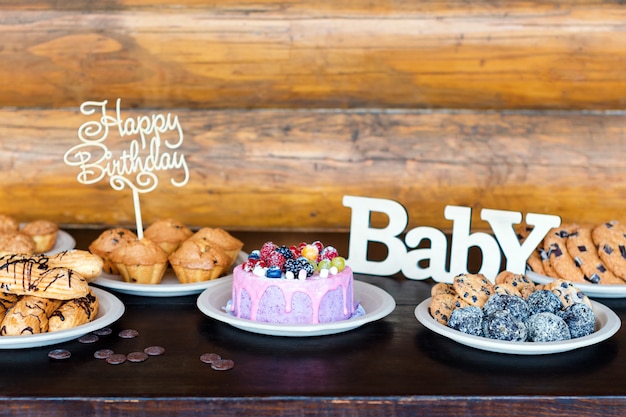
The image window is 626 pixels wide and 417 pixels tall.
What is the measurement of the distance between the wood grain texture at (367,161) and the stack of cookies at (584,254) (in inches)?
26.1

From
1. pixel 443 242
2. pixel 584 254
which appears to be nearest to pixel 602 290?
pixel 584 254

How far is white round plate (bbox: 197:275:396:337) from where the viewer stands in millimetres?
1582

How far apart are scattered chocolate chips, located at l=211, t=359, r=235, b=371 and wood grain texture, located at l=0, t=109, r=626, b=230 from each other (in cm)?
133

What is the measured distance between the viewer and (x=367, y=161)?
8.89 ft

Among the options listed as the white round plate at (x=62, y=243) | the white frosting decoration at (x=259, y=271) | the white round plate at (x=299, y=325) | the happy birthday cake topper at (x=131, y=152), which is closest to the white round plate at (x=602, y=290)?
the white round plate at (x=299, y=325)

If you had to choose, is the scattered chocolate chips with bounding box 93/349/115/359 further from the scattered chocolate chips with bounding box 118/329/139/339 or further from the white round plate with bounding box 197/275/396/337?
the white round plate with bounding box 197/275/396/337

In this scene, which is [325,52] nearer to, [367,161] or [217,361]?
[367,161]

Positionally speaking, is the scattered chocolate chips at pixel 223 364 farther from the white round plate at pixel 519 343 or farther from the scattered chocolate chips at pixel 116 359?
the white round plate at pixel 519 343

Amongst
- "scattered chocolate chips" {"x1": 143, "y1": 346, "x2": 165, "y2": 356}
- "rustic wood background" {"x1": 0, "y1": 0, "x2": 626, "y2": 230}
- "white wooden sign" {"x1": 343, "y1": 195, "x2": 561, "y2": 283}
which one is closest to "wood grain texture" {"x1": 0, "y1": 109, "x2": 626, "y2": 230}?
"rustic wood background" {"x1": 0, "y1": 0, "x2": 626, "y2": 230}

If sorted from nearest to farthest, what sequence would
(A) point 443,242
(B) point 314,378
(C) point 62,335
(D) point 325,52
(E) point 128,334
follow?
(B) point 314,378
(C) point 62,335
(E) point 128,334
(A) point 443,242
(D) point 325,52

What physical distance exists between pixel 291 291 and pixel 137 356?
332mm

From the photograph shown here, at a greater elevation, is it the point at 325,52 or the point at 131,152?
the point at 325,52

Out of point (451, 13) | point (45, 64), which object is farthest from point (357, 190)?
point (45, 64)

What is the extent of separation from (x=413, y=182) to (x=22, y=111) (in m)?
1.34
